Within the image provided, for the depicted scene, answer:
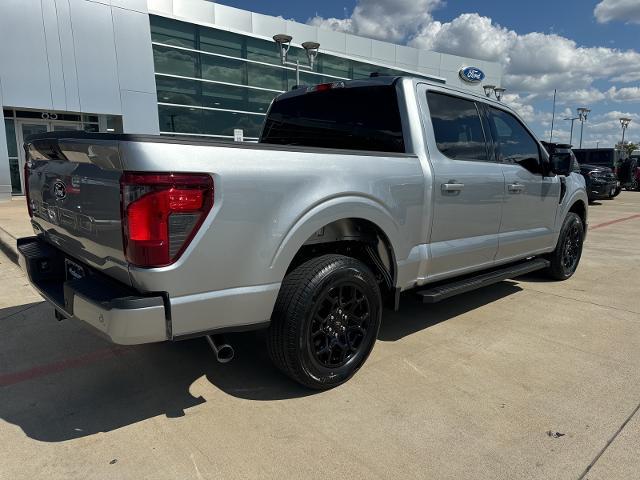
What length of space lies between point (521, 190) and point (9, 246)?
6.66 meters

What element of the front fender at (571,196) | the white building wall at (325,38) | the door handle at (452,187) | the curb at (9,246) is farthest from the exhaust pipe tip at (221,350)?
the white building wall at (325,38)

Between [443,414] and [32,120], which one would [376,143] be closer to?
[443,414]

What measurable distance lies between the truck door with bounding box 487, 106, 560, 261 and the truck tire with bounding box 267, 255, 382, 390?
1.78 meters

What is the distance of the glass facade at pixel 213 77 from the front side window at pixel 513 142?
14.2m

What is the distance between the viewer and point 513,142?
4465 millimetres

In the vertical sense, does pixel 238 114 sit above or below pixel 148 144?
above

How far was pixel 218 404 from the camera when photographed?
110 inches

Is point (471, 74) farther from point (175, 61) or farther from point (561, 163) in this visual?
point (561, 163)

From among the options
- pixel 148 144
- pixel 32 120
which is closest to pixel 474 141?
pixel 148 144

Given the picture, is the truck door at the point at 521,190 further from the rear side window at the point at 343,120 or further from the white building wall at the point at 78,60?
the white building wall at the point at 78,60

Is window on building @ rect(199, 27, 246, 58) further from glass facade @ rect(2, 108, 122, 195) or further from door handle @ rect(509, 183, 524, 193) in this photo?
door handle @ rect(509, 183, 524, 193)

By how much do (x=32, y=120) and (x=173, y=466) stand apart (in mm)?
15964

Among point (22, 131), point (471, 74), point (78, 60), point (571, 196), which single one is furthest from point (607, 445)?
point (471, 74)

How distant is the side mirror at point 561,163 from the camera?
4802mm
